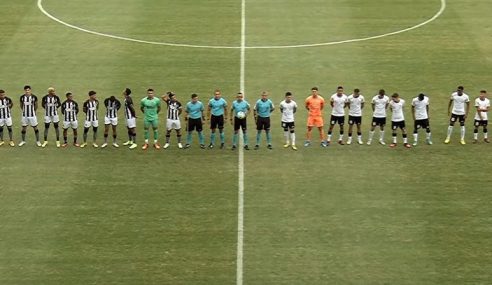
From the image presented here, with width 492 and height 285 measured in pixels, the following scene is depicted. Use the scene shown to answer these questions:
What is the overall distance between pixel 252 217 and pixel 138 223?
282 centimetres

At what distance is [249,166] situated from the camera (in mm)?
29906

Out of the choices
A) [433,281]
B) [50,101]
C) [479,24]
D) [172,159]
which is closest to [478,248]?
[433,281]

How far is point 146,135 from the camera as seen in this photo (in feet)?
103

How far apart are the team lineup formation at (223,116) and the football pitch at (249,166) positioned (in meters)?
0.48

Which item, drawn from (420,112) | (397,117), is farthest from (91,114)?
(420,112)

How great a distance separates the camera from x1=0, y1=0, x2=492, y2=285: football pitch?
80.1 ft

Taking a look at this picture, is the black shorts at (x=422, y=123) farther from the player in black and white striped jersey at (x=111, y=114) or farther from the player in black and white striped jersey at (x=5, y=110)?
the player in black and white striped jersey at (x=5, y=110)

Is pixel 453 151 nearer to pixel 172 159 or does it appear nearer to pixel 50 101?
pixel 172 159

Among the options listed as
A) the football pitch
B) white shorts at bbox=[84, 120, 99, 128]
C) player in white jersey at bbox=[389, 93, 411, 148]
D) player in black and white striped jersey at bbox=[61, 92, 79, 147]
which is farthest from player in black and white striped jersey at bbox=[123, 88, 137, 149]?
player in white jersey at bbox=[389, 93, 411, 148]

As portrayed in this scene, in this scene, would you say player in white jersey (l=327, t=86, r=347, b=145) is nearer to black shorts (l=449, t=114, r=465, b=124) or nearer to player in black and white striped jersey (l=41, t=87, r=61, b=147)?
black shorts (l=449, t=114, r=465, b=124)

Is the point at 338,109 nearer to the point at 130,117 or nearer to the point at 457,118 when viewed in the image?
the point at 457,118

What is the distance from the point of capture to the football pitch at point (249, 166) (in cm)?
2441

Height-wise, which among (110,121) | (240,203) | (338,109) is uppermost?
→ (338,109)

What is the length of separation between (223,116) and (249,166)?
2093mm
